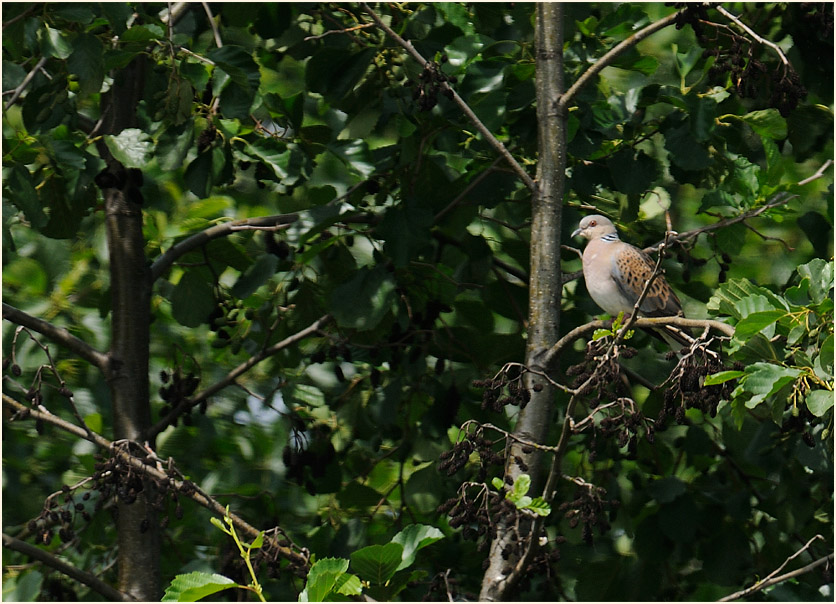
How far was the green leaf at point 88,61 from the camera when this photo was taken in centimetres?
356

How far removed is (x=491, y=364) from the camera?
169 inches

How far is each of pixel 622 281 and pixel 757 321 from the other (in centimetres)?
193

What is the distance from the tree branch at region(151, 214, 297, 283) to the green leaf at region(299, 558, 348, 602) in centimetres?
183

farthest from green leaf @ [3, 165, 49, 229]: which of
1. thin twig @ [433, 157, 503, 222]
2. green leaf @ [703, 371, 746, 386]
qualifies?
green leaf @ [703, 371, 746, 386]

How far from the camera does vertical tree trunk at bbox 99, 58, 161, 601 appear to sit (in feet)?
13.3

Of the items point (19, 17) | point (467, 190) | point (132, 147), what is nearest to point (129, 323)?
point (132, 147)

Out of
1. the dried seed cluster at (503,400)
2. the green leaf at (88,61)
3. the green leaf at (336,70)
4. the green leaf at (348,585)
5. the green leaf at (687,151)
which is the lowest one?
the green leaf at (348,585)

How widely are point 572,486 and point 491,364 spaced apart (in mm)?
717

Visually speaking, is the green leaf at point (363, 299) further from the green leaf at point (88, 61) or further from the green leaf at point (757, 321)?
the green leaf at point (757, 321)

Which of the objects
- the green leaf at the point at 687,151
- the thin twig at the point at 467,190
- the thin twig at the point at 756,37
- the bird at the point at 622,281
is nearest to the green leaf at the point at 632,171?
the green leaf at the point at 687,151

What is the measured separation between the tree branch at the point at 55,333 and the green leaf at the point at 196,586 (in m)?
1.61

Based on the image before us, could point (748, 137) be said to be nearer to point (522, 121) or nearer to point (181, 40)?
point (522, 121)

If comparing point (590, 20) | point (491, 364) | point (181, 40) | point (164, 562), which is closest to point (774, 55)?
point (590, 20)

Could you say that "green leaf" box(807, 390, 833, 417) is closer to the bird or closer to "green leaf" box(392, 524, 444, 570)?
"green leaf" box(392, 524, 444, 570)
